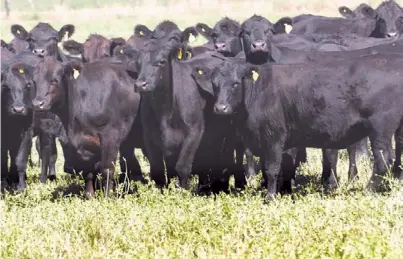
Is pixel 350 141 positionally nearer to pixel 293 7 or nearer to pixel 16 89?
pixel 16 89

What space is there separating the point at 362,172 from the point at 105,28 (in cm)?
2258

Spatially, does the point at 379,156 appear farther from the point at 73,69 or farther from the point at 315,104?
the point at 73,69

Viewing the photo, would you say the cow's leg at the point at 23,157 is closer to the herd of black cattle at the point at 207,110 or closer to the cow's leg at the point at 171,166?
the herd of black cattle at the point at 207,110

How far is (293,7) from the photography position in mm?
31781

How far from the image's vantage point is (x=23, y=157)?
10.1m

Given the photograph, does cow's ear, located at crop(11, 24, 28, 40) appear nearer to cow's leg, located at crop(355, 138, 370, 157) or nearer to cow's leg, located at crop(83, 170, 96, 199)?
cow's leg, located at crop(83, 170, 96, 199)

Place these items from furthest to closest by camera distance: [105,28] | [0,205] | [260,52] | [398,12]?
[105,28] < [398,12] < [260,52] < [0,205]

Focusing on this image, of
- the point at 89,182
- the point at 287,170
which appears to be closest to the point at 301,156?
the point at 287,170

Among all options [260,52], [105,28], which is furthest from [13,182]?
[105,28]

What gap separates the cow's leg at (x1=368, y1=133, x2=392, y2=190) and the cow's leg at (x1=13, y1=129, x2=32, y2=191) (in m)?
3.93

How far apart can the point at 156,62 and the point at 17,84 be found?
1.54m

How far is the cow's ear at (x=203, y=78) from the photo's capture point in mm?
8947

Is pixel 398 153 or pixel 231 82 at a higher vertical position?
pixel 231 82

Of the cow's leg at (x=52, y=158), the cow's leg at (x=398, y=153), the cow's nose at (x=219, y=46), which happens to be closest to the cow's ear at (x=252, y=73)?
the cow's leg at (x=398, y=153)
